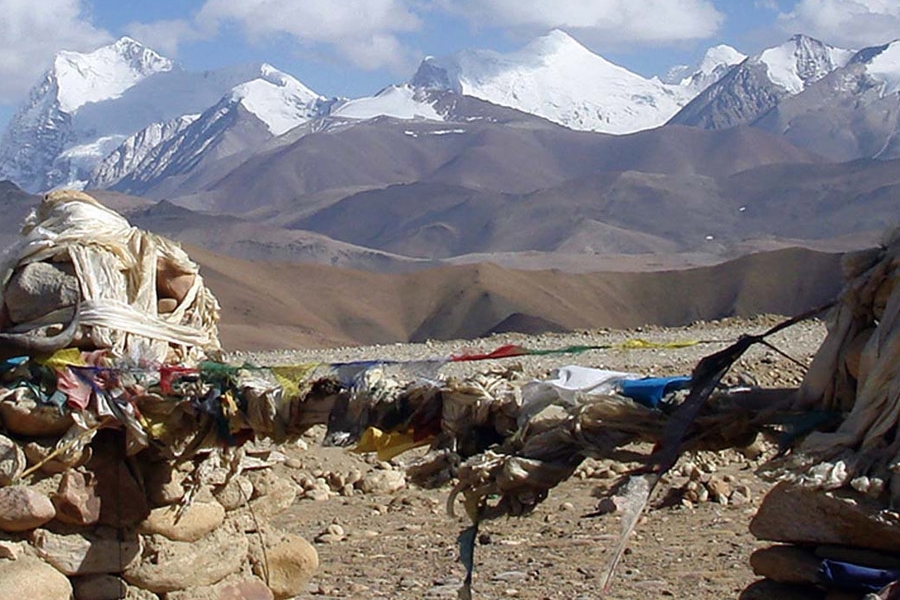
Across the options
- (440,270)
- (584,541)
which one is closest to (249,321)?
(440,270)

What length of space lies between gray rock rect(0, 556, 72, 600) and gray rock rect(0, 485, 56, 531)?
13 cm

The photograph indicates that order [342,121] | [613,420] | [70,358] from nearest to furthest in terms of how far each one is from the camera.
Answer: [613,420]
[70,358]
[342,121]

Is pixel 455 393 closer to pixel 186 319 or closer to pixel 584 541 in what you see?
pixel 186 319

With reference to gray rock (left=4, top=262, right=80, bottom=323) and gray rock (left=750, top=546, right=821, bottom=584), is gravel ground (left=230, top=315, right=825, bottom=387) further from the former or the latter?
gray rock (left=750, top=546, right=821, bottom=584)

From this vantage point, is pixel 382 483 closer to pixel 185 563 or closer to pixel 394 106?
pixel 185 563

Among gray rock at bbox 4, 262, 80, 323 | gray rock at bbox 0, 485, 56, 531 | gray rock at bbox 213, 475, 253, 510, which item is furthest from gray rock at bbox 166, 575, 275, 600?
gray rock at bbox 4, 262, 80, 323

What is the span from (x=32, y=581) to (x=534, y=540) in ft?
15.4

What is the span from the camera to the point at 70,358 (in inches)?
220

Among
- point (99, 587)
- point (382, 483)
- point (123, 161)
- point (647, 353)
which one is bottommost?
point (123, 161)

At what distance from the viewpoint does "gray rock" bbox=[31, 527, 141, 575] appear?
551 cm

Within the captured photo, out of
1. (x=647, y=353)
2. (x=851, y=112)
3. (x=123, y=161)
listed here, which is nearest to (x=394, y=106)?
(x=123, y=161)

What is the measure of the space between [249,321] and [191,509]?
141 feet

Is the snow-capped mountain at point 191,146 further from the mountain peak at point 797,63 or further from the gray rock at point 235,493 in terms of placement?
the gray rock at point 235,493

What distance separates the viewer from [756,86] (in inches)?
7249
